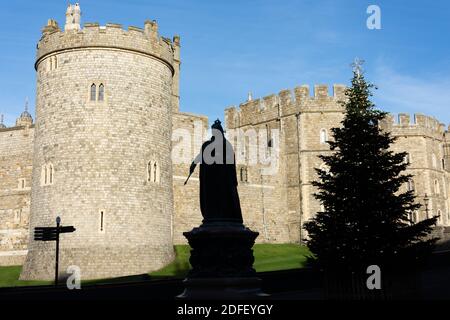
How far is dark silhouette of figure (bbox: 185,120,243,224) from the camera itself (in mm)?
10047

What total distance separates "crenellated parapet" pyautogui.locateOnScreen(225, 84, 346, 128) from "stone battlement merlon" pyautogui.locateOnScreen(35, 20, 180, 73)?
13.1 meters

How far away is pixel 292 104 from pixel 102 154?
16.9m

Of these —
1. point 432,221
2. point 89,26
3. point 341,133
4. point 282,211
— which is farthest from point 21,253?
point 432,221

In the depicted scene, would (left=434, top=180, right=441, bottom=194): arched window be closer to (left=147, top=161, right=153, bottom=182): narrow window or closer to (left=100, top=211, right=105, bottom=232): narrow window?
(left=147, top=161, right=153, bottom=182): narrow window

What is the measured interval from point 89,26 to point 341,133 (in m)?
13.4

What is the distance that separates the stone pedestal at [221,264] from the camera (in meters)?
9.34

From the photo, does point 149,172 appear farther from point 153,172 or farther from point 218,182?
point 218,182

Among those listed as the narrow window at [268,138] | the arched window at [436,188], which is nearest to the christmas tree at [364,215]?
the narrow window at [268,138]

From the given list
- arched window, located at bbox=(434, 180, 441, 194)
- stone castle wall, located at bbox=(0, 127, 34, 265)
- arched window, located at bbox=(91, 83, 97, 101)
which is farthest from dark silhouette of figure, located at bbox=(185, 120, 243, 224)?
arched window, located at bbox=(434, 180, 441, 194)

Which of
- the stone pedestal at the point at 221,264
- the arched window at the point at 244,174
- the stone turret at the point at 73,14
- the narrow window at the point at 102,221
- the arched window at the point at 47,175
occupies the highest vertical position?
the stone turret at the point at 73,14

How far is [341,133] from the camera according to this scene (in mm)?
16141

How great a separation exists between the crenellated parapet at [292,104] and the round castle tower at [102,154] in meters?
13.2

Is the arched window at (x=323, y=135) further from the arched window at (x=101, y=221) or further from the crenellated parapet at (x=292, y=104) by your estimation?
the arched window at (x=101, y=221)

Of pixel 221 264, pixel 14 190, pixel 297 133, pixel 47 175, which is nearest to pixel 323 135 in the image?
pixel 297 133
